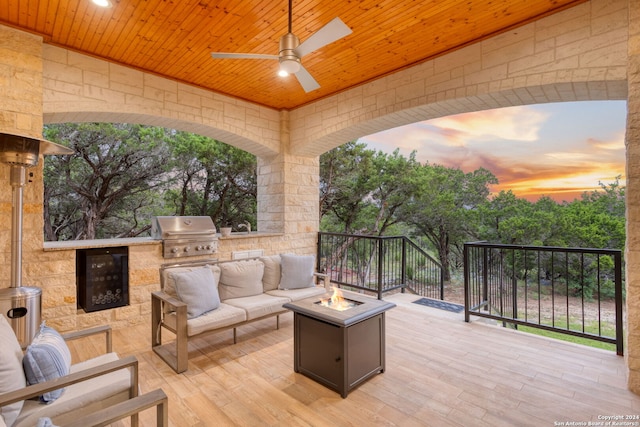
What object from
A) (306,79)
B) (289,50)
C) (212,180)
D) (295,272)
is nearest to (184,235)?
(295,272)

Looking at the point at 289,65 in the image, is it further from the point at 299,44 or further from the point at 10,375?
the point at 10,375

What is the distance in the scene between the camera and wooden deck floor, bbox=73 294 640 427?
214 centimetres

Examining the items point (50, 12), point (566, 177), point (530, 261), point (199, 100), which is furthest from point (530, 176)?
point (50, 12)

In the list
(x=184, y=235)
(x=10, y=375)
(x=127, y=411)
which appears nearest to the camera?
(x=127, y=411)

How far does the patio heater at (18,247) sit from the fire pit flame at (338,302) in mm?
2568

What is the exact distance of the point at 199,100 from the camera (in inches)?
186

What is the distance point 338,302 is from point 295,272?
1322 millimetres

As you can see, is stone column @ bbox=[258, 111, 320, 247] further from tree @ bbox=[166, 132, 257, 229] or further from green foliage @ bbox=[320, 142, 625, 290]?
green foliage @ bbox=[320, 142, 625, 290]

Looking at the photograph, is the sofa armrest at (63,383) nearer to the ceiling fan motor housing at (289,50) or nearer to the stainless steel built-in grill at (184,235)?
the ceiling fan motor housing at (289,50)

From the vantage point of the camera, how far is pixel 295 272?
4043mm

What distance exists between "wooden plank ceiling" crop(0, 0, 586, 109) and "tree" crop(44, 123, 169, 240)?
369 centimetres

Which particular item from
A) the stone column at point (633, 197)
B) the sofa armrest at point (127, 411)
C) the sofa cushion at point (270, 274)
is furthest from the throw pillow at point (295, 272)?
the stone column at point (633, 197)

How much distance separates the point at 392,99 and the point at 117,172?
655 centimetres

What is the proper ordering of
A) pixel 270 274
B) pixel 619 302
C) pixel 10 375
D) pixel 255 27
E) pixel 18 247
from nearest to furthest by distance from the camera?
1. pixel 10 375
2. pixel 18 247
3. pixel 619 302
4. pixel 255 27
5. pixel 270 274
